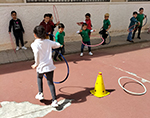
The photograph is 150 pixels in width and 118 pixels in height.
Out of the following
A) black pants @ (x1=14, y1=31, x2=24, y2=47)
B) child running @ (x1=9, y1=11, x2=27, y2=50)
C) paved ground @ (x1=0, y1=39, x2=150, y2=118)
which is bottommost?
paved ground @ (x1=0, y1=39, x2=150, y2=118)

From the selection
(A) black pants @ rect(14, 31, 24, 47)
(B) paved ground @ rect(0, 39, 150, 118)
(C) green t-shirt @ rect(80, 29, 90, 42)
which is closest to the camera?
(B) paved ground @ rect(0, 39, 150, 118)

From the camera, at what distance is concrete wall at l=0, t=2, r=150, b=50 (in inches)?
297

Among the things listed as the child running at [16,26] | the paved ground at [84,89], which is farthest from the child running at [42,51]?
the child running at [16,26]

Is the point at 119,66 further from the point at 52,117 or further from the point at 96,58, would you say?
the point at 52,117

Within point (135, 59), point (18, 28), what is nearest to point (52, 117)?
point (135, 59)

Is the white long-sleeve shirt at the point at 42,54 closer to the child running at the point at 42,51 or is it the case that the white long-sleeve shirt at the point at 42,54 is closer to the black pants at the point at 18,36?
the child running at the point at 42,51

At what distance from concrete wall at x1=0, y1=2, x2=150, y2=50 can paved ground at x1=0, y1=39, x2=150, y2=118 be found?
8.51ft

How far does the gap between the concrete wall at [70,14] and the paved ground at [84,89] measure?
2.59 meters

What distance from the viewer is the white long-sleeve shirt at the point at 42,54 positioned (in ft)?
9.96

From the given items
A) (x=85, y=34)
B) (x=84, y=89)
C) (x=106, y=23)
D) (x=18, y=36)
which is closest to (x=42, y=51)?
(x=84, y=89)

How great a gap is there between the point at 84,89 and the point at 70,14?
6.04 meters

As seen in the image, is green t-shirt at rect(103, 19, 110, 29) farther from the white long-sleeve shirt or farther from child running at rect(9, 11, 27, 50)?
the white long-sleeve shirt

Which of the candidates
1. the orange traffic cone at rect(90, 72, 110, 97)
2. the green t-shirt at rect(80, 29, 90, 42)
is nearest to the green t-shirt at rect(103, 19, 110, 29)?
the green t-shirt at rect(80, 29, 90, 42)

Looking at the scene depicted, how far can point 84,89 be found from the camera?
4273 mm
